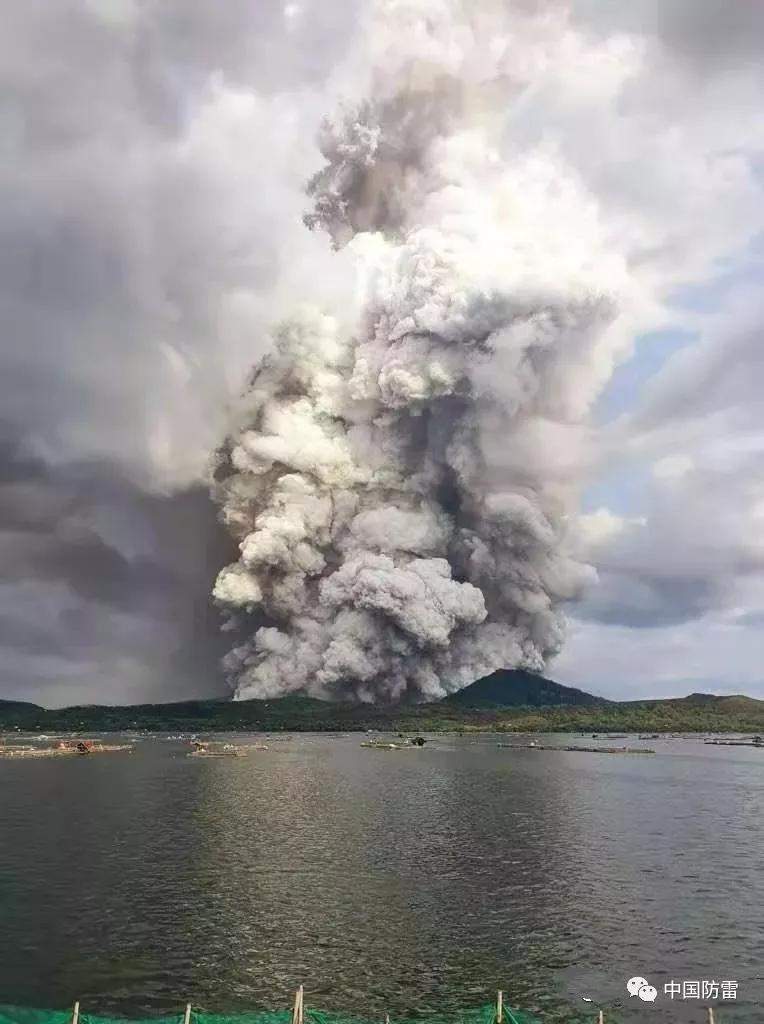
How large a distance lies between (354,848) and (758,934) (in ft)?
93.1

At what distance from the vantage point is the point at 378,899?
4734cm

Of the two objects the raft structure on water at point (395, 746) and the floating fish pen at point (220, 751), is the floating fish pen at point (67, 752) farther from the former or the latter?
the raft structure on water at point (395, 746)

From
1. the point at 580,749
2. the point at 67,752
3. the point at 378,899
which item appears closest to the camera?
the point at 378,899

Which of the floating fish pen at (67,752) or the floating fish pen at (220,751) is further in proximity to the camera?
the floating fish pen at (67,752)

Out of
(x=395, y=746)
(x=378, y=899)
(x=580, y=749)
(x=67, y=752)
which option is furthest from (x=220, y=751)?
(x=378, y=899)

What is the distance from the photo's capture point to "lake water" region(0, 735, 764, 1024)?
34.0 m

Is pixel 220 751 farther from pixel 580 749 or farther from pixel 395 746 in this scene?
pixel 580 749

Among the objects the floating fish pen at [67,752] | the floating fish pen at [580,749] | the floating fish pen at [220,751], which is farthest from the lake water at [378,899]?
the floating fish pen at [580,749]

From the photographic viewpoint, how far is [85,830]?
70.0 meters

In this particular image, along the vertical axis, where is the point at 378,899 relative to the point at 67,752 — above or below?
below

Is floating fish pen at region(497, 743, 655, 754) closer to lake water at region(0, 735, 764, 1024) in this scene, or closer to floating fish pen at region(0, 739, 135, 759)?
floating fish pen at region(0, 739, 135, 759)

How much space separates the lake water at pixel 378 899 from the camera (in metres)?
34.0

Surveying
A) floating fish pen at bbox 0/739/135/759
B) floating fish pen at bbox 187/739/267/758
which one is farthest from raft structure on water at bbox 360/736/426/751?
A: floating fish pen at bbox 0/739/135/759

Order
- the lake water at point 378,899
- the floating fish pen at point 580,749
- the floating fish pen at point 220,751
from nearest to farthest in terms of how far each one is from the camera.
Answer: the lake water at point 378,899 → the floating fish pen at point 220,751 → the floating fish pen at point 580,749
